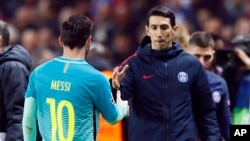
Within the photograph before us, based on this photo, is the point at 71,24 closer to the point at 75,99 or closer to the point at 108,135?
the point at 75,99

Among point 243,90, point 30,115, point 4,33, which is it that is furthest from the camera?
point 243,90

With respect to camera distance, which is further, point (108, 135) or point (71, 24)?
point (108, 135)

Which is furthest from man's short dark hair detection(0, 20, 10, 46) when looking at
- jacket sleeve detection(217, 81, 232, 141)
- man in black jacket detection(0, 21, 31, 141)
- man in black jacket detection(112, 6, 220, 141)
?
jacket sleeve detection(217, 81, 232, 141)

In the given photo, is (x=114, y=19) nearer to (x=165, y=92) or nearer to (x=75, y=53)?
(x=165, y=92)

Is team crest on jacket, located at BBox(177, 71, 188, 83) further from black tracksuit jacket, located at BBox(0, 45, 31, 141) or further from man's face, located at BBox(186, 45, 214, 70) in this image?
man's face, located at BBox(186, 45, 214, 70)

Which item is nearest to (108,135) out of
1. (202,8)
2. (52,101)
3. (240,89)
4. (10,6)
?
(240,89)

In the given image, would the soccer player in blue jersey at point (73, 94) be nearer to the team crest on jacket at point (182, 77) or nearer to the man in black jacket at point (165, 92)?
the man in black jacket at point (165, 92)

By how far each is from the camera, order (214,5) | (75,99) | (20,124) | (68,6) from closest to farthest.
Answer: (75,99) < (20,124) < (214,5) < (68,6)

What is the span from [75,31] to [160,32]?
1.07 m

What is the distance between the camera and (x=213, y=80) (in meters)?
8.73

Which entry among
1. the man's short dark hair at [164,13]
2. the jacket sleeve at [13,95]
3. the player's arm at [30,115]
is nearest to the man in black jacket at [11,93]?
the jacket sleeve at [13,95]

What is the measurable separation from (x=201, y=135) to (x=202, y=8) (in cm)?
708

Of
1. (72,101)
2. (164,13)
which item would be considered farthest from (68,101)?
(164,13)

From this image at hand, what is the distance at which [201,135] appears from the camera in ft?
25.1
